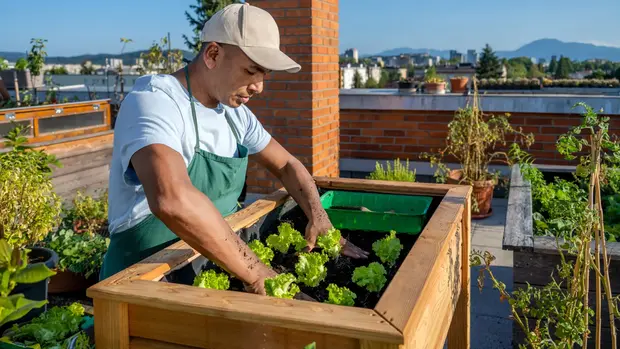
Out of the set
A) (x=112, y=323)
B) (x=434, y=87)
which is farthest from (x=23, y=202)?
(x=434, y=87)

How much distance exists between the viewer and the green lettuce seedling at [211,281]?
1749 millimetres

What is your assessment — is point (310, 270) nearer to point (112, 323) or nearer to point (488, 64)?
point (112, 323)

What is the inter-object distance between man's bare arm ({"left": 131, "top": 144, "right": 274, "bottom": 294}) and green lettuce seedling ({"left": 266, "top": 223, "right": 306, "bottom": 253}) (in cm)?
58

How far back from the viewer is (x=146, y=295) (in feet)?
4.95

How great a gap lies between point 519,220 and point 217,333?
7.43 ft

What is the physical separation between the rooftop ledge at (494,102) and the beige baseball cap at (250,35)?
511cm

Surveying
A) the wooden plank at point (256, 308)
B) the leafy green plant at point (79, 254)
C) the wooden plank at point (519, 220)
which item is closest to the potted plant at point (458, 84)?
the wooden plank at point (519, 220)

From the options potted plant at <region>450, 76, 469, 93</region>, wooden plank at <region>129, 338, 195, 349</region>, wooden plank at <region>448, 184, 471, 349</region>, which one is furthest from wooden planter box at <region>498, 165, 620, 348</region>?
potted plant at <region>450, 76, 469, 93</region>

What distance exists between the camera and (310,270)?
198 centimetres

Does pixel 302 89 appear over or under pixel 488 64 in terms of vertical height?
under

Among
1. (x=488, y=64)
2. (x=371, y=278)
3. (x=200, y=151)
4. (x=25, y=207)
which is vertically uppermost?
(x=488, y=64)

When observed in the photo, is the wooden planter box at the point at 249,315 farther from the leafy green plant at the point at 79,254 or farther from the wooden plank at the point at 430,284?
the leafy green plant at the point at 79,254

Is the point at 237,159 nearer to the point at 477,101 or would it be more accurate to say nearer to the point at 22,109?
the point at 477,101

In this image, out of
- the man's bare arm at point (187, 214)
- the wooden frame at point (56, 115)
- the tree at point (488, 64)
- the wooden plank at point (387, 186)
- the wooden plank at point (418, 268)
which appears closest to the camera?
the wooden plank at point (418, 268)
